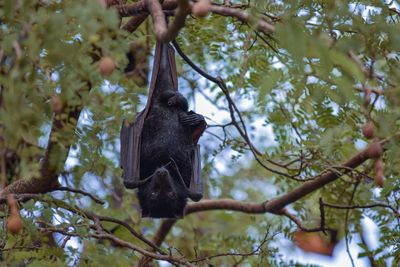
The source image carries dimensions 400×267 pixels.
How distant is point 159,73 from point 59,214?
2.30 m

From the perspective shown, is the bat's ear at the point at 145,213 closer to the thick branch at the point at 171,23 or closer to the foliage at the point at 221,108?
the foliage at the point at 221,108

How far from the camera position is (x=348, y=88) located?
7.82ft

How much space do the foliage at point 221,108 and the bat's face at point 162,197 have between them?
1.68 ft

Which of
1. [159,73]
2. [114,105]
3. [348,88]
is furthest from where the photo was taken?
[159,73]

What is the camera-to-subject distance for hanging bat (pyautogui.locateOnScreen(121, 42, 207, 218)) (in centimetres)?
517

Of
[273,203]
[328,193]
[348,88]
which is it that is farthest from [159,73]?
[348,88]

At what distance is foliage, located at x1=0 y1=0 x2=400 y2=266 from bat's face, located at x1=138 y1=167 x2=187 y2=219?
0.51 meters

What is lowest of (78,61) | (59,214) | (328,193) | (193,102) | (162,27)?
(59,214)

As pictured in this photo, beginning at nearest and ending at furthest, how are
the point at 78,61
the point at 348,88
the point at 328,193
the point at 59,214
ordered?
the point at 348,88
the point at 78,61
the point at 59,214
the point at 328,193

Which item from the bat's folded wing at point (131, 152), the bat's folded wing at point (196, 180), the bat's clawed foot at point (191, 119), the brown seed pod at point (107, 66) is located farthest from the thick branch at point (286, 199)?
the brown seed pod at point (107, 66)

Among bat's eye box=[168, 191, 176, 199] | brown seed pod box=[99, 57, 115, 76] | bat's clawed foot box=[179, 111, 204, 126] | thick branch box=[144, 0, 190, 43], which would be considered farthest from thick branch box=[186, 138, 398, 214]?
brown seed pod box=[99, 57, 115, 76]

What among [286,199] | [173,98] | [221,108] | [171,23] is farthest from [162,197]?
[171,23]

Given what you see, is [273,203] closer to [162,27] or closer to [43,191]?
[43,191]

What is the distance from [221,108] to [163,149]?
1.73 m
